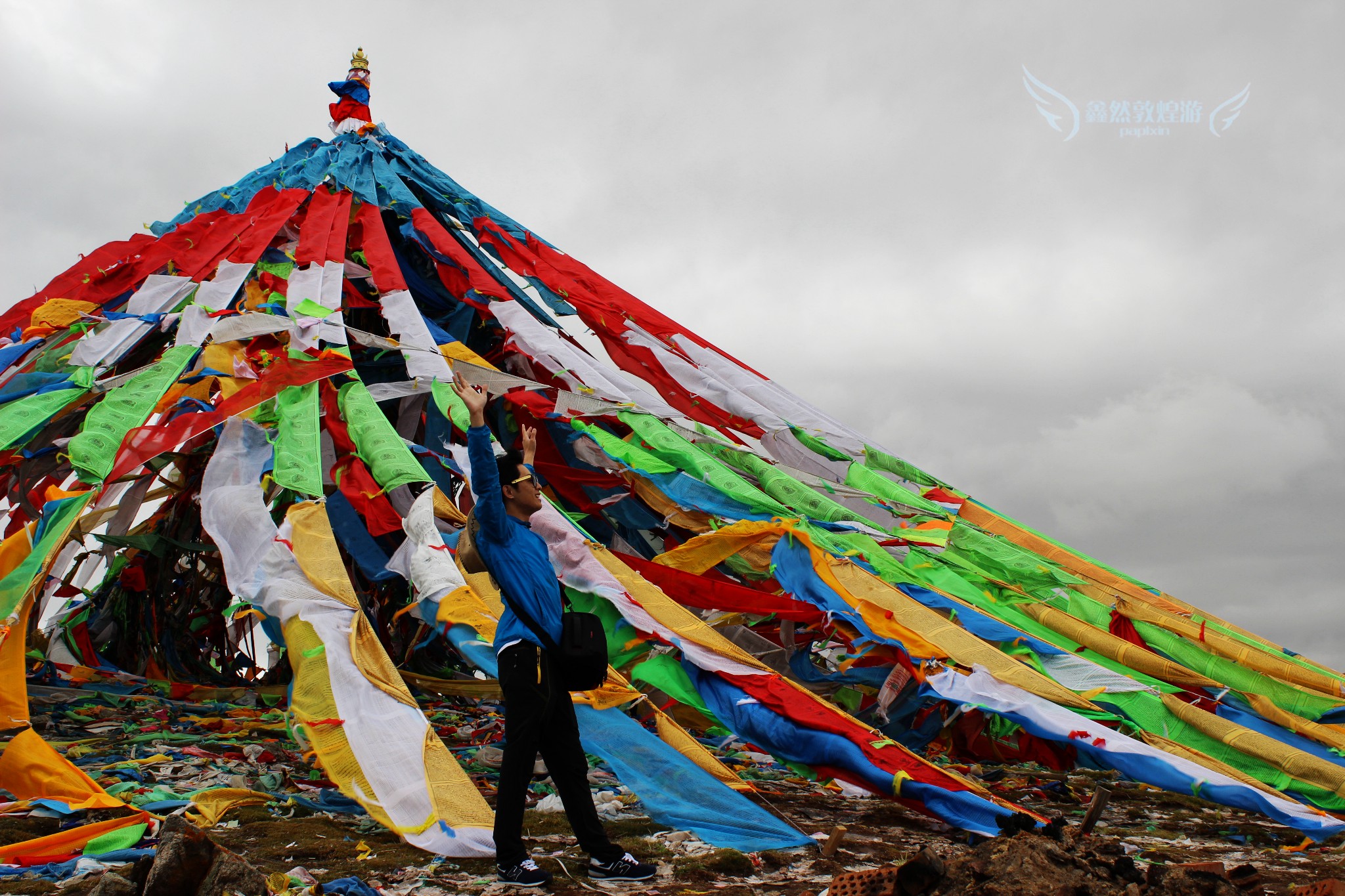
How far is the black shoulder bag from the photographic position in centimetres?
281

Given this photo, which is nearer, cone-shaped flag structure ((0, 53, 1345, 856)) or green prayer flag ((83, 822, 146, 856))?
green prayer flag ((83, 822, 146, 856))

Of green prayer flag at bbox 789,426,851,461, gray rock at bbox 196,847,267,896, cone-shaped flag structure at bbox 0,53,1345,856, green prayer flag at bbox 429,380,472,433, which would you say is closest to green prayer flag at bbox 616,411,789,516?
cone-shaped flag structure at bbox 0,53,1345,856

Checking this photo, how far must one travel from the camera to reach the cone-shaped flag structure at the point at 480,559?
3.29m

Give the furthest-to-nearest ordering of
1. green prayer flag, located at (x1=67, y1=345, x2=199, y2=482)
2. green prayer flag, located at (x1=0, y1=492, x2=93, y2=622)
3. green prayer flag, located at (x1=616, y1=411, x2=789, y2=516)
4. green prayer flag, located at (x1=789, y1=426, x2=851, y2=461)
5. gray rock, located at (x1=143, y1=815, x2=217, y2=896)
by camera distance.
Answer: green prayer flag, located at (x1=789, y1=426, x2=851, y2=461)
green prayer flag, located at (x1=616, y1=411, x2=789, y2=516)
green prayer flag, located at (x1=67, y1=345, x2=199, y2=482)
green prayer flag, located at (x1=0, y1=492, x2=93, y2=622)
gray rock, located at (x1=143, y1=815, x2=217, y2=896)

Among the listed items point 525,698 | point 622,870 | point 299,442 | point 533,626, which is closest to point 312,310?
point 299,442

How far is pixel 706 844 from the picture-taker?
3.08 m

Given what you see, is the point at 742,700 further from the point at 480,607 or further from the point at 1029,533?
the point at 1029,533

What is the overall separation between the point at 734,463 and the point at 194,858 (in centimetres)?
363

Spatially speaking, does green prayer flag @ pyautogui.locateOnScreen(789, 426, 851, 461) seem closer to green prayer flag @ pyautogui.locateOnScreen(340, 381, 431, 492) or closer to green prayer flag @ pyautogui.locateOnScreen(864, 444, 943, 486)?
green prayer flag @ pyautogui.locateOnScreen(864, 444, 943, 486)

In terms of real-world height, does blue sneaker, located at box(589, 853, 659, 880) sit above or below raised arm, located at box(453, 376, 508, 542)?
below

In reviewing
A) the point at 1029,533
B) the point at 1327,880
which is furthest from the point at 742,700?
the point at 1029,533

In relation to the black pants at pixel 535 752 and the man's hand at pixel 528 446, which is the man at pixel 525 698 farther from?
the man's hand at pixel 528 446

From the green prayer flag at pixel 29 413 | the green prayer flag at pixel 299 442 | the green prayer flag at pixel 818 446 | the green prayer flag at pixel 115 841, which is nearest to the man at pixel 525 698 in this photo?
the green prayer flag at pixel 115 841

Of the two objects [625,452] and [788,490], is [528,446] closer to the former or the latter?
[625,452]
